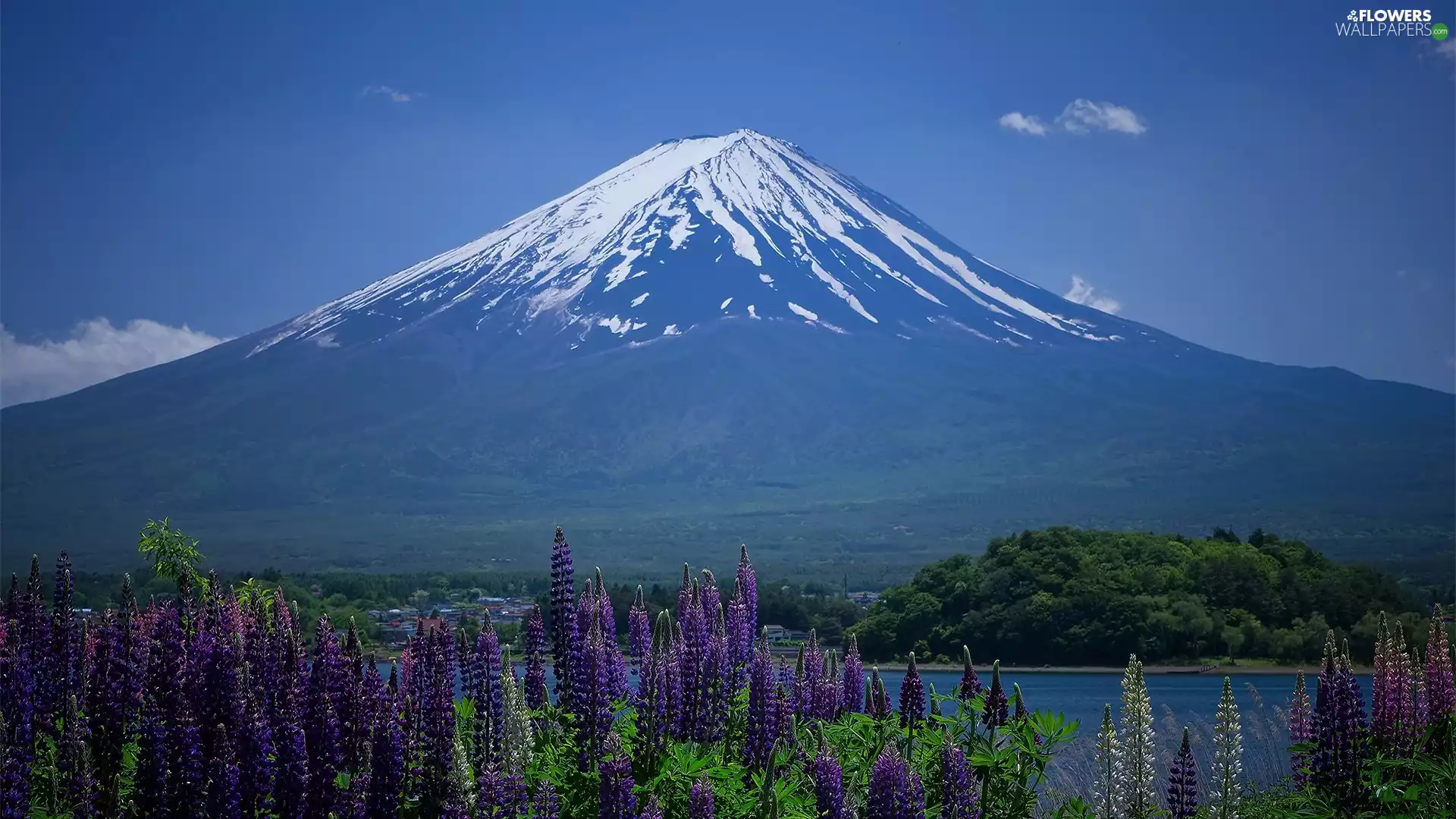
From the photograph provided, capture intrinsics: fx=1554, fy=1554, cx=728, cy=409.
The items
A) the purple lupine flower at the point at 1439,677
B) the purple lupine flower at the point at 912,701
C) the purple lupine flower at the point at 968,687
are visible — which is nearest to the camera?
the purple lupine flower at the point at 968,687

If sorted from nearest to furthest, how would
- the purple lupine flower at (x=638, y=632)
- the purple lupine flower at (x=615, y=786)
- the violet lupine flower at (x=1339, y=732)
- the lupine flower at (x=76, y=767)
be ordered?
the purple lupine flower at (x=615, y=786), the lupine flower at (x=76, y=767), the purple lupine flower at (x=638, y=632), the violet lupine flower at (x=1339, y=732)

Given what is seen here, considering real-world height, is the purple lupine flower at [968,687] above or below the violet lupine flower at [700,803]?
above

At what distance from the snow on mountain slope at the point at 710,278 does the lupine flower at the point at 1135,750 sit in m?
159

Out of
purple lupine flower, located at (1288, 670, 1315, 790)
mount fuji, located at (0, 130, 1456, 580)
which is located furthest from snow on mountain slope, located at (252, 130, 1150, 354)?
purple lupine flower, located at (1288, 670, 1315, 790)

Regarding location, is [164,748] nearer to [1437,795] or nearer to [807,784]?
[807,784]

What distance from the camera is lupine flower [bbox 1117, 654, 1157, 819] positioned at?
7.62 m

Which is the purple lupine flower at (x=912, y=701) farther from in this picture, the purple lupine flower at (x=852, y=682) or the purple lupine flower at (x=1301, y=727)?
the purple lupine flower at (x=1301, y=727)

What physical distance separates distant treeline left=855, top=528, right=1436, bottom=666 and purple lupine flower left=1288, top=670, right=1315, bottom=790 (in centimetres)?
3592

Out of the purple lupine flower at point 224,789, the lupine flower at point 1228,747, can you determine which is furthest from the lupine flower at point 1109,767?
the purple lupine flower at point 224,789

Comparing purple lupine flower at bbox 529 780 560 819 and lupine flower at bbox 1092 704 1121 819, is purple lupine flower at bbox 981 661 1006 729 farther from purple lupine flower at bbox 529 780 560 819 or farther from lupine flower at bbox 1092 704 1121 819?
purple lupine flower at bbox 529 780 560 819

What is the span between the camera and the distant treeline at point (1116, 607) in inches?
1869

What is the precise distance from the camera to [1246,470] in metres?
139

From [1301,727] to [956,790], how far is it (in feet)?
14.4

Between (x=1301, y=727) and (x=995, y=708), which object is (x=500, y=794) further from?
(x=1301, y=727)
